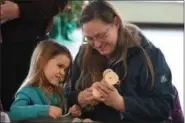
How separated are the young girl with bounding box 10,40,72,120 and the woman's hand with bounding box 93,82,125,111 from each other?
0.49 feet

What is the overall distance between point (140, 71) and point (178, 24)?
6.55 meters

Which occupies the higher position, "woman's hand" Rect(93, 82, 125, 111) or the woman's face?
the woman's face

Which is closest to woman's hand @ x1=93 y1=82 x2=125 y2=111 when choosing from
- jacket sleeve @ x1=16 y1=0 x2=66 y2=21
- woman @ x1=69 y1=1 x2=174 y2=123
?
woman @ x1=69 y1=1 x2=174 y2=123

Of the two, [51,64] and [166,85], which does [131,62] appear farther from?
[51,64]

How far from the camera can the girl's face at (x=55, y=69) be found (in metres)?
1.42

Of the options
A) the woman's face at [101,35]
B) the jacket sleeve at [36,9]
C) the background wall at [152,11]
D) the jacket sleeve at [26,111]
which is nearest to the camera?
the jacket sleeve at [26,111]

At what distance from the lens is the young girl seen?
1.37 metres

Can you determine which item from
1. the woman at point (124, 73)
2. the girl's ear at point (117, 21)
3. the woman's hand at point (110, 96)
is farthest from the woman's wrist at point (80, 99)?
the girl's ear at point (117, 21)

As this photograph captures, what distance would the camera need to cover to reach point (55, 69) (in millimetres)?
1418

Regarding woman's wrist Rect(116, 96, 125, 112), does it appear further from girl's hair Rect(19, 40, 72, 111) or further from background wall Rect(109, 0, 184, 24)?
background wall Rect(109, 0, 184, 24)

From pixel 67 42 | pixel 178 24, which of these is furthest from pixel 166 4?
pixel 67 42

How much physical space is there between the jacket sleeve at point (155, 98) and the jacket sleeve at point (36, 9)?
1.56 ft

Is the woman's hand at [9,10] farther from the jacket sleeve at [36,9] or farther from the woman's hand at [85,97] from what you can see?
the woman's hand at [85,97]

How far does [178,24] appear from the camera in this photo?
25.7 feet
